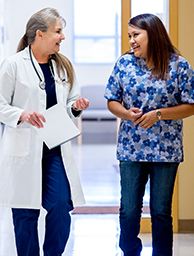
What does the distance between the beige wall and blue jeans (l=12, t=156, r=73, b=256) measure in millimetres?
1222

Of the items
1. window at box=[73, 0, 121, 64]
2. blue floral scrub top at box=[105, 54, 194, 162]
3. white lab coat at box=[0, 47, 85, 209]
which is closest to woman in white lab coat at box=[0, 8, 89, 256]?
white lab coat at box=[0, 47, 85, 209]

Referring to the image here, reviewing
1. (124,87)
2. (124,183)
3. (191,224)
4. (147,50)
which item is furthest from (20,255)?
(191,224)

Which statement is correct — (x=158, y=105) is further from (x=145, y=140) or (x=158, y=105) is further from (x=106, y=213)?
(x=106, y=213)

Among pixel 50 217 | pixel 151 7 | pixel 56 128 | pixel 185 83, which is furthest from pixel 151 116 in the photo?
pixel 151 7

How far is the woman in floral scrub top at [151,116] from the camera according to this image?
1969 mm

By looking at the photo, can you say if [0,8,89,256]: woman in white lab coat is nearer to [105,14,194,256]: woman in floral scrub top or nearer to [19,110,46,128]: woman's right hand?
[19,110,46,128]: woman's right hand

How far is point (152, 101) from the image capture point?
1.98m

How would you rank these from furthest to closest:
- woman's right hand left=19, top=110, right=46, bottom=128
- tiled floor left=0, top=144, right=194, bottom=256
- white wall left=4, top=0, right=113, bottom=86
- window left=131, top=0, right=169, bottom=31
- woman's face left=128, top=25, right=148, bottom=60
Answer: white wall left=4, top=0, right=113, bottom=86 < window left=131, top=0, right=169, bottom=31 < tiled floor left=0, top=144, right=194, bottom=256 < woman's face left=128, top=25, right=148, bottom=60 < woman's right hand left=19, top=110, right=46, bottom=128

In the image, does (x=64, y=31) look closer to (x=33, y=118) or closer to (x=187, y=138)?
(x=187, y=138)

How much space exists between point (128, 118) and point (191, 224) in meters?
1.47

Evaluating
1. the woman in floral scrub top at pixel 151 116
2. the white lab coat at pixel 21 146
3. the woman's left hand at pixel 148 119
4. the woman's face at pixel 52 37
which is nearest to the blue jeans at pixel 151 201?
the woman in floral scrub top at pixel 151 116

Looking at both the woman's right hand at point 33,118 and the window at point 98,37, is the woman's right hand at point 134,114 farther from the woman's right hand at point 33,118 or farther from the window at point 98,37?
the window at point 98,37

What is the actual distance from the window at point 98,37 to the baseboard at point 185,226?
22.0ft

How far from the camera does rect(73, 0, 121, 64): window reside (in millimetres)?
9383
